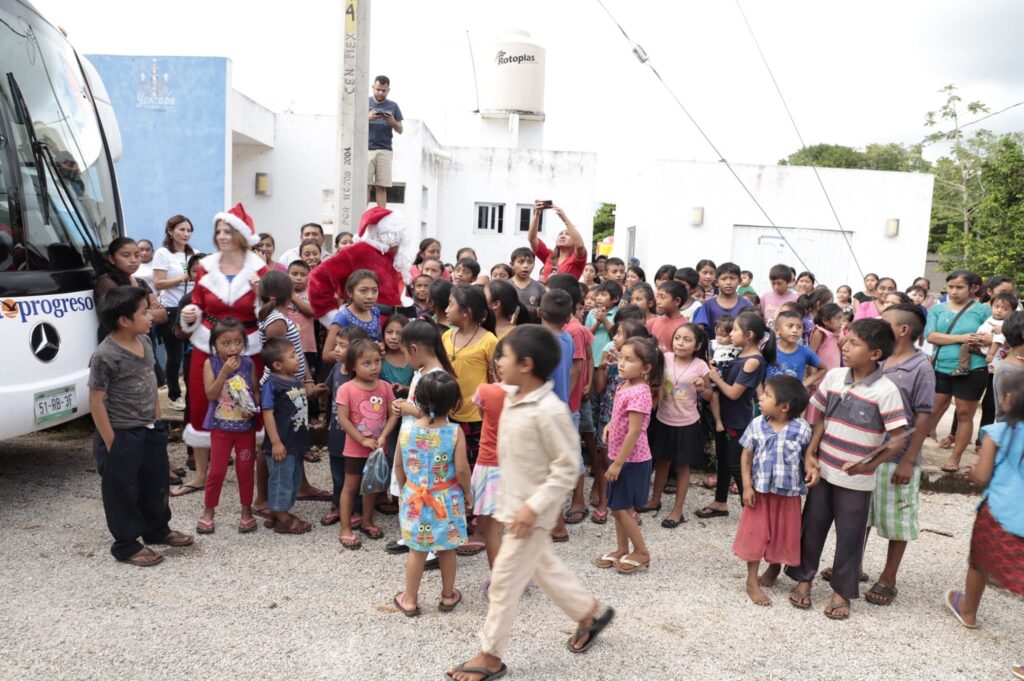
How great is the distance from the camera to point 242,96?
16031 millimetres

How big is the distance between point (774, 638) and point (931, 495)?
123 inches

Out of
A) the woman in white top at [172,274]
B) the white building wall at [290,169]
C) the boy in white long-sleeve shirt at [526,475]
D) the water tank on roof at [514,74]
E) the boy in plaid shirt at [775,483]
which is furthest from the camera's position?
the water tank on roof at [514,74]

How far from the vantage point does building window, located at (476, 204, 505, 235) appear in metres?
20.9

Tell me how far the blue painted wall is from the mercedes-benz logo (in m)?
12.2

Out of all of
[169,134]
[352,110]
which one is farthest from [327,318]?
[169,134]

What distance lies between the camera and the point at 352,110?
7172mm

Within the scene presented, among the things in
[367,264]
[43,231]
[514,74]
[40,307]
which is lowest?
[40,307]

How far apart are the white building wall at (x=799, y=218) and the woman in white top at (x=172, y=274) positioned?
36.2 feet

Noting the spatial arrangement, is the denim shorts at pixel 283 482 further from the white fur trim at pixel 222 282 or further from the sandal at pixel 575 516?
the sandal at pixel 575 516

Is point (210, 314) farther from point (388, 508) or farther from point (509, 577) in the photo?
point (509, 577)

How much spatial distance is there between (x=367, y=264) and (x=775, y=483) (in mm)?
3066

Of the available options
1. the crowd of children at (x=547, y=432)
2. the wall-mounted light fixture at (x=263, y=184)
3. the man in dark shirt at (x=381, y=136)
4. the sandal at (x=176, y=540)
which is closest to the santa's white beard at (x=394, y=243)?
the crowd of children at (x=547, y=432)

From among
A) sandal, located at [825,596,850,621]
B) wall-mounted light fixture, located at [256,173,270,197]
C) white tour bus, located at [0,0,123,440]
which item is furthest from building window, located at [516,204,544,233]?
sandal, located at [825,596,850,621]

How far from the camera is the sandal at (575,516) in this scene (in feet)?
15.6
